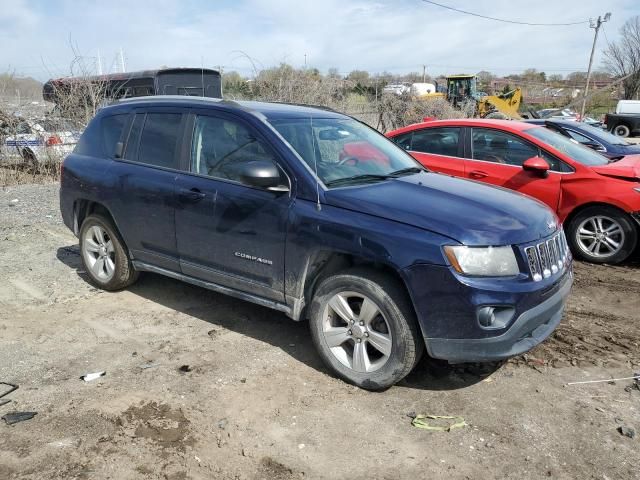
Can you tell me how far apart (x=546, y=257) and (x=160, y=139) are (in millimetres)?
3286

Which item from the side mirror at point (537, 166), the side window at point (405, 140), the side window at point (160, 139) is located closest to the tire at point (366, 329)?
the side window at point (160, 139)

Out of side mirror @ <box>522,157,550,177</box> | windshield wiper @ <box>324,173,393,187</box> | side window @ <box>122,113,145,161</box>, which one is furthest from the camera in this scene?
side mirror @ <box>522,157,550,177</box>

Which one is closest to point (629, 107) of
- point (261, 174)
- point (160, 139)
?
point (160, 139)

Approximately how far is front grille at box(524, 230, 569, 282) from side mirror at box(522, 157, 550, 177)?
113 inches

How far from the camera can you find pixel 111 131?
17.1ft

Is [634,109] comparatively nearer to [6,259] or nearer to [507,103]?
[507,103]

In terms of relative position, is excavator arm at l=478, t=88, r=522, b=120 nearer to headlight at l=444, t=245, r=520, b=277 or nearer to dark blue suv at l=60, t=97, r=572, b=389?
dark blue suv at l=60, t=97, r=572, b=389

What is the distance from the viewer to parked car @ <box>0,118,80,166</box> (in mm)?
12000

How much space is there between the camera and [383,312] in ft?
11.2

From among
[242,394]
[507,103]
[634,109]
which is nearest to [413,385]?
[242,394]

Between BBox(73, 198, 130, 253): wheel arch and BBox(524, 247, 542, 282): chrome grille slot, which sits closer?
BBox(524, 247, 542, 282): chrome grille slot

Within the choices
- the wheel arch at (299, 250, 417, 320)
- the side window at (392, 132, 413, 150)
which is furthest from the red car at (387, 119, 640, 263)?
the wheel arch at (299, 250, 417, 320)

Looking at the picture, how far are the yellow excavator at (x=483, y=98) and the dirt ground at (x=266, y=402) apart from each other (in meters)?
20.1

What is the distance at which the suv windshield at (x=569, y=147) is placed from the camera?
6789 millimetres
